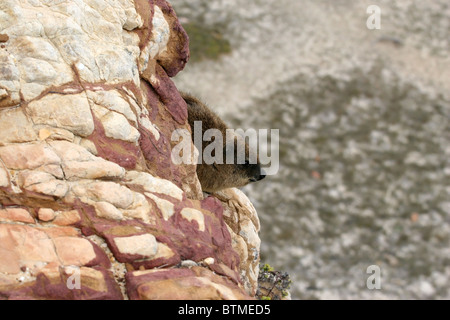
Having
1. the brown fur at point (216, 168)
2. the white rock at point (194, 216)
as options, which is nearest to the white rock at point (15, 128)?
the white rock at point (194, 216)

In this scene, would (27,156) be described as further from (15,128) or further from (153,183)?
(153,183)

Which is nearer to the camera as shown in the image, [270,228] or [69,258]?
[69,258]

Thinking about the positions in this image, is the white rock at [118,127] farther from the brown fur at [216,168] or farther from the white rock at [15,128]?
the brown fur at [216,168]

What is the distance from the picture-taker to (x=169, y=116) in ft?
15.0

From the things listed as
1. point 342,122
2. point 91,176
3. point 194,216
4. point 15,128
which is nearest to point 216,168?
point 194,216

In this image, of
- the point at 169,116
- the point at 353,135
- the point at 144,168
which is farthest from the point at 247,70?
the point at 144,168

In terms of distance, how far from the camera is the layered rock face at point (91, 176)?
10.2 feet

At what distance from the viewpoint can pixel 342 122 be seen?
39.9ft

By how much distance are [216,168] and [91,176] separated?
Answer: 2.22 m

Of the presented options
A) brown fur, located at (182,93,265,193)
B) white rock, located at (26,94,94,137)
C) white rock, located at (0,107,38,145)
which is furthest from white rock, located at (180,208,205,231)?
brown fur, located at (182,93,265,193)

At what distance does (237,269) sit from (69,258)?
132 centimetres
